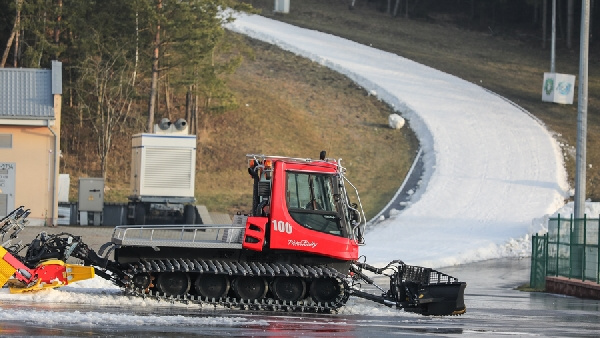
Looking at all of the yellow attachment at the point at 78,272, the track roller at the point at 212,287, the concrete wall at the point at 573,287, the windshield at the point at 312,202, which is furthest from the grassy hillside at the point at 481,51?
the yellow attachment at the point at 78,272

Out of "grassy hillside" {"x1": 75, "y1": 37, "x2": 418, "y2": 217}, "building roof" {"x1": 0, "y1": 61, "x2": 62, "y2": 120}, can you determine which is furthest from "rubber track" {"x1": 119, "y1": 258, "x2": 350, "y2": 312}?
"grassy hillside" {"x1": 75, "y1": 37, "x2": 418, "y2": 217}

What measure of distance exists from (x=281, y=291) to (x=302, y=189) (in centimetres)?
182

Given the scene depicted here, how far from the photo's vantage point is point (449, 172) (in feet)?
156

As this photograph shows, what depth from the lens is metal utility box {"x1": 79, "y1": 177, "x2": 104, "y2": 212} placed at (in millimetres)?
38438

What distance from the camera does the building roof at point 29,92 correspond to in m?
36.8

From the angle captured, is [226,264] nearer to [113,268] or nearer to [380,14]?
[113,268]

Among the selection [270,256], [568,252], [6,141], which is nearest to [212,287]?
[270,256]

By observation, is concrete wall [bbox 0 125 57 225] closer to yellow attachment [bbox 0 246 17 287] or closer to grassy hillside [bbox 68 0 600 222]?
grassy hillside [bbox 68 0 600 222]

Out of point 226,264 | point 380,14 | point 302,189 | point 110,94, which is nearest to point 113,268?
point 226,264

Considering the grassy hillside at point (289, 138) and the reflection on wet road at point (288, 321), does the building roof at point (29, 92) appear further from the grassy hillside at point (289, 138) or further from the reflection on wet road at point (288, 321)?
the reflection on wet road at point (288, 321)

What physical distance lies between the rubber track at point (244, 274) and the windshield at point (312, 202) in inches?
30.1

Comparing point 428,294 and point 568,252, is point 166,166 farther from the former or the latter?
point 428,294

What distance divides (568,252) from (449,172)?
75.5 feet

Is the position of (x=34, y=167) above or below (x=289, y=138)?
below
